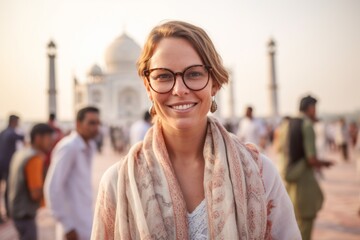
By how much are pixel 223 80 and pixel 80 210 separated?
192 centimetres

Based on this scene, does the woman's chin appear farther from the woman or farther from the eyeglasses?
the eyeglasses

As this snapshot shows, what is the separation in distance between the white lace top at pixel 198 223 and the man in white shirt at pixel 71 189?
5.61 feet

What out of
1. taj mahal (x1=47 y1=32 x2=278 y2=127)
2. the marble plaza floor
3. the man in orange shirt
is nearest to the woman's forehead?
the man in orange shirt

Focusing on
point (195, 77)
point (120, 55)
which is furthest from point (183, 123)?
point (120, 55)

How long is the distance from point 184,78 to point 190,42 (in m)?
0.13

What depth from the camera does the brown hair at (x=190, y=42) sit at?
4.16ft

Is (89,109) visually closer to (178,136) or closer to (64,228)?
(64,228)

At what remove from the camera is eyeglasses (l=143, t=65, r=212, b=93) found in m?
1.25

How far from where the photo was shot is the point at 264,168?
4.42ft

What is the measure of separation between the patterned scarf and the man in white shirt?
159cm

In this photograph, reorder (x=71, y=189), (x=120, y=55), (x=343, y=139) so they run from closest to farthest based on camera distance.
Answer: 1. (x=71, y=189)
2. (x=343, y=139)
3. (x=120, y=55)

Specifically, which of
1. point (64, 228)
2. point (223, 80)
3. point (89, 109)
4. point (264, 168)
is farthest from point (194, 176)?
point (89, 109)

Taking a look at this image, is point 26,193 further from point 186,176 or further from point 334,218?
point 334,218

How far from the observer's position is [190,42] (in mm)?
1264
